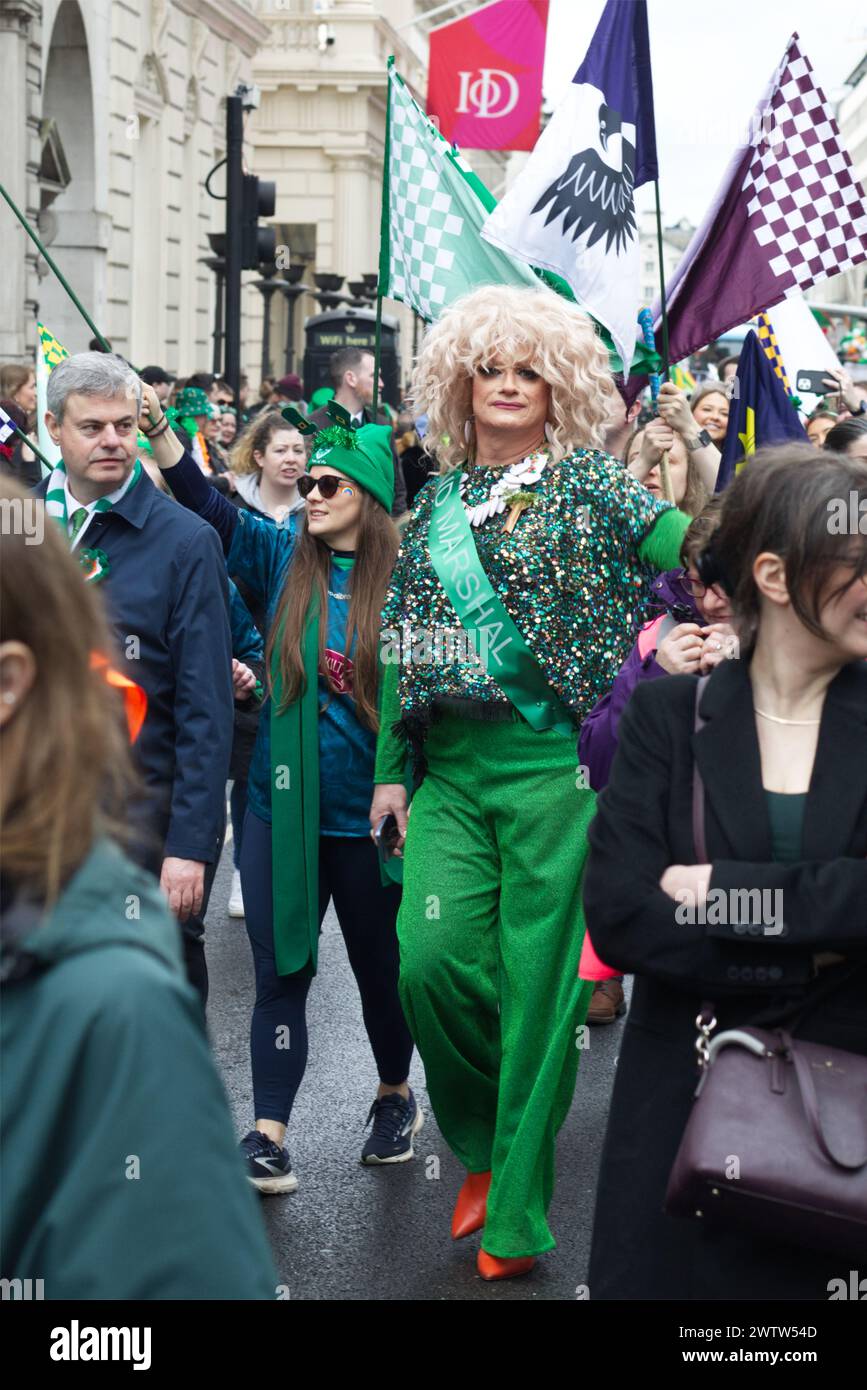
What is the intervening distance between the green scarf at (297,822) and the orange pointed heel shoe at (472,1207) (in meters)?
0.75

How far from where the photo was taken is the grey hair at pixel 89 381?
4.54 meters

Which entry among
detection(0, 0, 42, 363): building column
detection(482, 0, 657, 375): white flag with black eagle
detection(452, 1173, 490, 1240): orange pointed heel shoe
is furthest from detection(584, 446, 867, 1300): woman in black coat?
detection(0, 0, 42, 363): building column

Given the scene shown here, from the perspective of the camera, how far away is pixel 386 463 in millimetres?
5293

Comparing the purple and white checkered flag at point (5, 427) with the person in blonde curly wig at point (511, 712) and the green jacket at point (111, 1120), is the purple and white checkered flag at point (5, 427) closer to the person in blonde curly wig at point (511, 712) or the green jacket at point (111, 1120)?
the person in blonde curly wig at point (511, 712)

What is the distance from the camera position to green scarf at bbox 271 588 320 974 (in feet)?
16.4

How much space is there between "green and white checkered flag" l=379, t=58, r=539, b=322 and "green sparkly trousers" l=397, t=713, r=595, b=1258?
6.70 feet

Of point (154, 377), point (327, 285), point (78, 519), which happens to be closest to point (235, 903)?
point (78, 519)

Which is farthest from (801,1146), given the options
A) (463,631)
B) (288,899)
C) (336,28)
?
(336,28)

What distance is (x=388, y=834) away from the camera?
186 inches

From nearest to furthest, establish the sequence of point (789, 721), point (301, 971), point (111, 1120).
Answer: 1. point (111, 1120)
2. point (789, 721)
3. point (301, 971)

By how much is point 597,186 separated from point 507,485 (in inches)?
66.2

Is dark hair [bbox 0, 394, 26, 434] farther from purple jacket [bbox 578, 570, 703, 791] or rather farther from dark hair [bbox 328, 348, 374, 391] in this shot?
purple jacket [bbox 578, 570, 703, 791]

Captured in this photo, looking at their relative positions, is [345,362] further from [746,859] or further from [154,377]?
[746,859]
